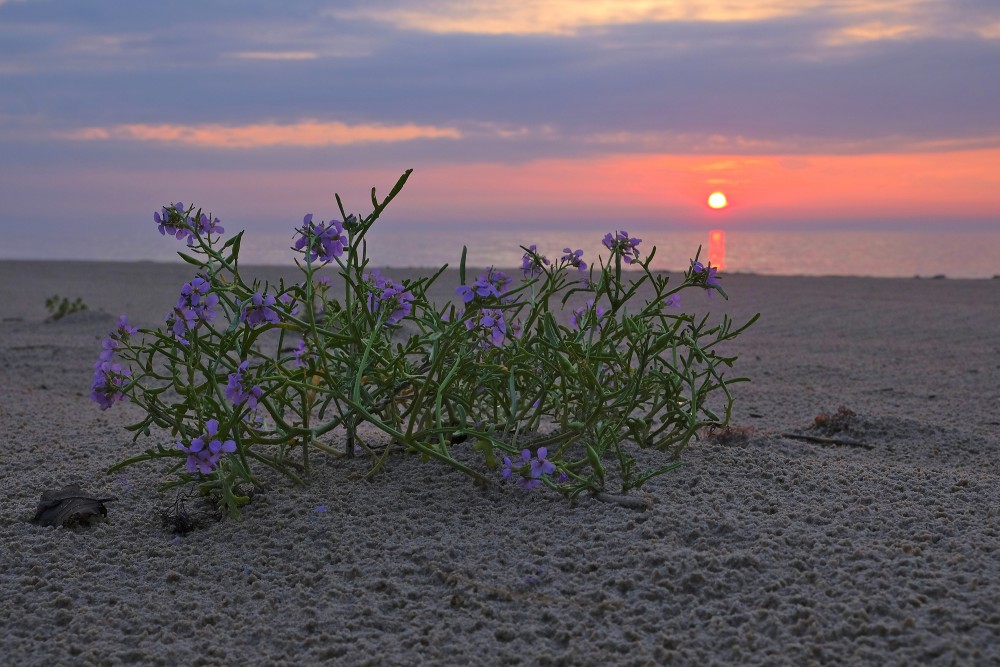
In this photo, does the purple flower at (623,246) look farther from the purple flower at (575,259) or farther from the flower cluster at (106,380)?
the flower cluster at (106,380)

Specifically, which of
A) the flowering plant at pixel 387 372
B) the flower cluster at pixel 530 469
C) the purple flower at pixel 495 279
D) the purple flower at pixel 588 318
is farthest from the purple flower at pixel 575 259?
the flower cluster at pixel 530 469

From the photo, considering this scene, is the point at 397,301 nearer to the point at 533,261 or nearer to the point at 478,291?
the point at 478,291

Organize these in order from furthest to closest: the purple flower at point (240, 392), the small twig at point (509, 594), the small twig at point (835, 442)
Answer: the small twig at point (835, 442), the purple flower at point (240, 392), the small twig at point (509, 594)

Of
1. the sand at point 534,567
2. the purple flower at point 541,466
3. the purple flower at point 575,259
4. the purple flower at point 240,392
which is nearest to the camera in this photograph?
the sand at point 534,567

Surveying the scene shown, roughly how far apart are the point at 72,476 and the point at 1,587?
74 centimetres

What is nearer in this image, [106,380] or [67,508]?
[106,380]

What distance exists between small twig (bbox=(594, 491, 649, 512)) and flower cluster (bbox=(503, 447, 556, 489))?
15 centimetres

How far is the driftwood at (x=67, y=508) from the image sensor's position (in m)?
2.26

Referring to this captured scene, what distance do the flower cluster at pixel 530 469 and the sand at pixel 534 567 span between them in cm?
7

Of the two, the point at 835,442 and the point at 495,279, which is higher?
the point at 495,279

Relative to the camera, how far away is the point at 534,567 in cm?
189

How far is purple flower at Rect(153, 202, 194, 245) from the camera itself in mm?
2256

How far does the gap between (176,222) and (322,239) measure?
400mm

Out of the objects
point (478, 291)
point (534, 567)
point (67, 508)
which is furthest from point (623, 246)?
point (67, 508)
